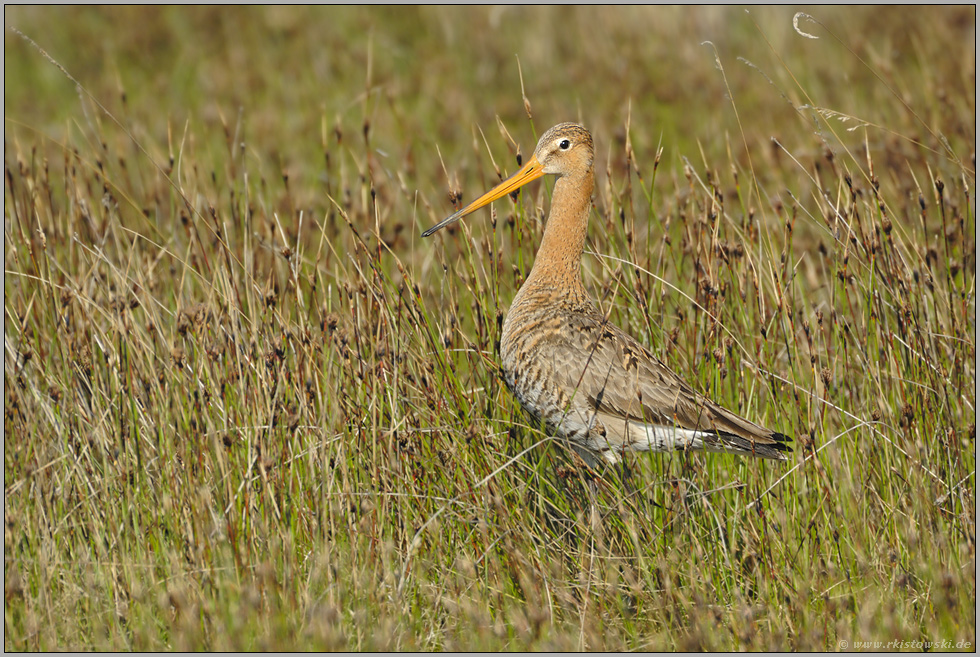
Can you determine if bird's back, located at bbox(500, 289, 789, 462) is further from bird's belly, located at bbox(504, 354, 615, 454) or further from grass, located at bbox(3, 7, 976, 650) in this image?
grass, located at bbox(3, 7, 976, 650)

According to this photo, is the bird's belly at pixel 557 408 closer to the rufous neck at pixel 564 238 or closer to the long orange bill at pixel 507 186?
the rufous neck at pixel 564 238

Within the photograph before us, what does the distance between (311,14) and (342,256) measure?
16.4 feet

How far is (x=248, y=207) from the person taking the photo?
4418 mm

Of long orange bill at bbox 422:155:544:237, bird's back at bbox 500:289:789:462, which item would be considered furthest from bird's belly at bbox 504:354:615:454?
long orange bill at bbox 422:155:544:237

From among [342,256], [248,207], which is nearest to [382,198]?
[342,256]

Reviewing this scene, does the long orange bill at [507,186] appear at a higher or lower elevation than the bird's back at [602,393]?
higher

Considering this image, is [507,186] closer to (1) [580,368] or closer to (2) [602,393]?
(1) [580,368]

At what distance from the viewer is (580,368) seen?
3848 mm

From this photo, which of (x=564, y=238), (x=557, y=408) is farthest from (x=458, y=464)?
(x=564, y=238)

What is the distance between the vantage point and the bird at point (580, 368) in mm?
3605

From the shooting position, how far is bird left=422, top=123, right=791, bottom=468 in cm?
361

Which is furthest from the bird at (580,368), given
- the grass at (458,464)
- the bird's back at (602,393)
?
the grass at (458,464)

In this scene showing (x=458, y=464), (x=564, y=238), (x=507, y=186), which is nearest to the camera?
(x=458, y=464)

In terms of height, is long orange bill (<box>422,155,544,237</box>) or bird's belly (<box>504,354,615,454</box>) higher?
long orange bill (<box>422,155,544,237</box>)
